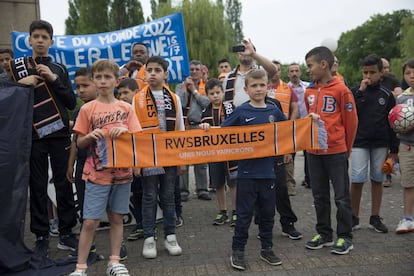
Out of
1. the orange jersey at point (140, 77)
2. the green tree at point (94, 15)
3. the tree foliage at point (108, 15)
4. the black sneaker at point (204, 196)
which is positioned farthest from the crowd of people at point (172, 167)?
the green tree at point (94, 15)

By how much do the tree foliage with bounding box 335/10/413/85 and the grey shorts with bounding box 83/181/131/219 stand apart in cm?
5914

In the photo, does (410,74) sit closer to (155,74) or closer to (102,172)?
(155,74)

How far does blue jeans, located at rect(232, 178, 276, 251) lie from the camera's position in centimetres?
401

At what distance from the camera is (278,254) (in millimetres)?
4324

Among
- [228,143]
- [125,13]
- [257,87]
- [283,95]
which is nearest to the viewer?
[257,87]

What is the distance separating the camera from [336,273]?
148 inches

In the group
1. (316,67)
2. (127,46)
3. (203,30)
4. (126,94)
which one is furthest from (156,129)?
(203,30)

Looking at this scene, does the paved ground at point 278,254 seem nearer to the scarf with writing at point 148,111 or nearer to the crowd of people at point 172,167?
the crowd of people at point 172,167

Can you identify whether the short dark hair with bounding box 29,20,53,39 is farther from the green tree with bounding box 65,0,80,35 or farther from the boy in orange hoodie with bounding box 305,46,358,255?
the green tree with bounding box 65,0,80,35

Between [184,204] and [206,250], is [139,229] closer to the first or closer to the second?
[206,250]

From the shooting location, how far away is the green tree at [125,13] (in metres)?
33.2

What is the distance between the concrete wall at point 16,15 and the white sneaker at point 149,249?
247 inches

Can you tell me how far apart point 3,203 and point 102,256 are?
46.8 inches

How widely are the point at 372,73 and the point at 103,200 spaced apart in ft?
11.8
